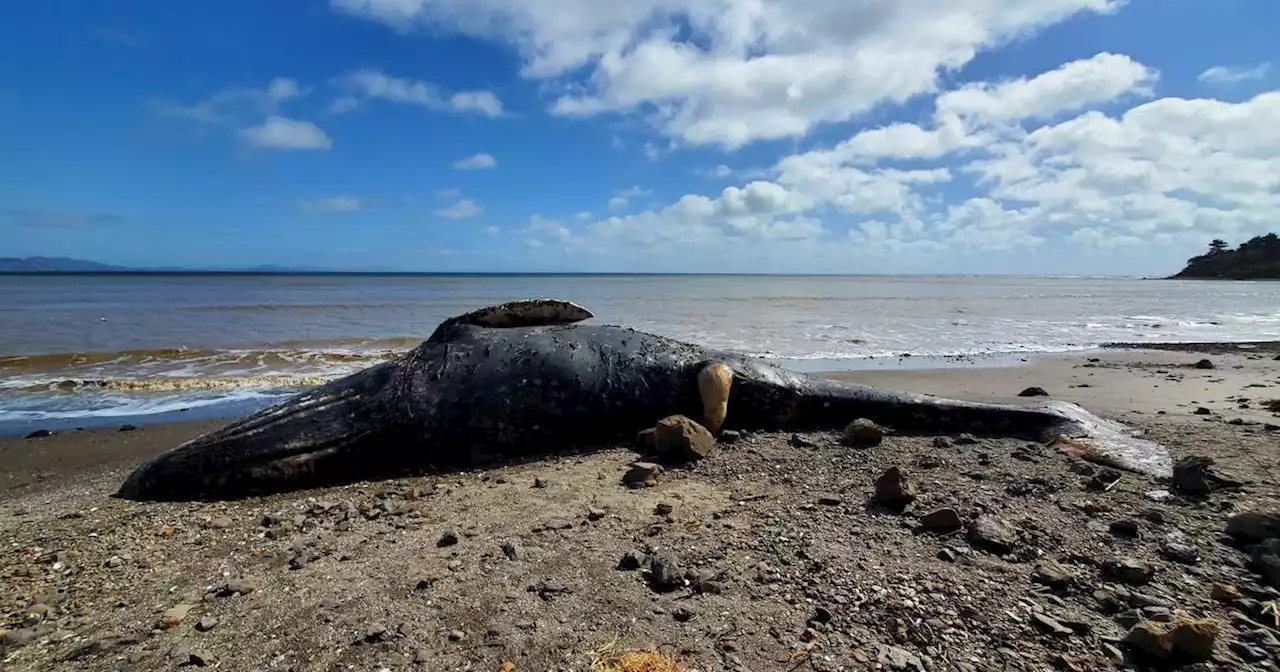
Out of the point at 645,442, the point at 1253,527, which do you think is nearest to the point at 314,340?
the point at 645,442

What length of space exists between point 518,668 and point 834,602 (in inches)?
52.0

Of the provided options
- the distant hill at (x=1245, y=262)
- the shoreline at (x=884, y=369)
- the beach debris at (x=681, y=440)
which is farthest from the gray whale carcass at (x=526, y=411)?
the distant hill at (x=1245, y=262)

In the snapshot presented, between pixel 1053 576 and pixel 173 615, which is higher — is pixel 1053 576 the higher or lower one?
the higher one

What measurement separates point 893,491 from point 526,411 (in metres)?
2.97

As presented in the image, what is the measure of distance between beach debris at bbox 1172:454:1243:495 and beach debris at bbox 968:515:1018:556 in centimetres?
143

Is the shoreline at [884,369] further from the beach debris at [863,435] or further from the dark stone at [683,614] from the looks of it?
the dark stone at [683,614]

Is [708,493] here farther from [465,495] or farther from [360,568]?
[360,568]

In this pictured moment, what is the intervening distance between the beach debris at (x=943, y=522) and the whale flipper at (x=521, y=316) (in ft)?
11.4

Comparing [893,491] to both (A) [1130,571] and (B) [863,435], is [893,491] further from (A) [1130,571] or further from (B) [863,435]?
(B) [863,435]

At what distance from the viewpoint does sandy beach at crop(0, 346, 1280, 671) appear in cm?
255

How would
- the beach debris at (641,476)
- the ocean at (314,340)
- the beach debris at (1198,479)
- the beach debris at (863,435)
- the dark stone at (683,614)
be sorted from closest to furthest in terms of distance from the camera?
the dark stone at (683,614)
the beach debris at (1198,479)
the beach debris at (641,476)
the beach debris at (863,435)
the ocean at (314,340)

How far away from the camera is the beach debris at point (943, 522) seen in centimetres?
345

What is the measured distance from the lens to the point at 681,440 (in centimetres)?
507

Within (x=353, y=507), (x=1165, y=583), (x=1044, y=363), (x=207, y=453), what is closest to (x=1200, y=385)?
(x=1044, y=363)
